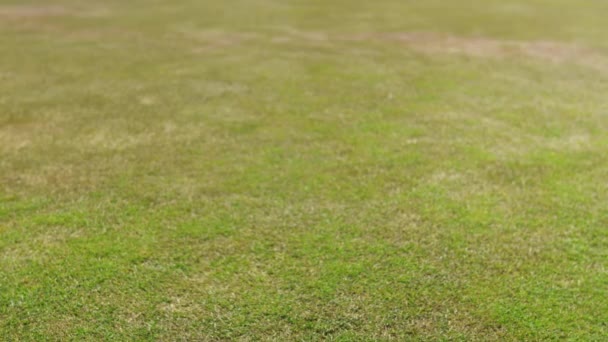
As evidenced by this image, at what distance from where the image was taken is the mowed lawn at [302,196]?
19.2 ft

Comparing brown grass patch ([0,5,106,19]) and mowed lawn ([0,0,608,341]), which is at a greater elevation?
brown grass patch ([0,5,106,19])

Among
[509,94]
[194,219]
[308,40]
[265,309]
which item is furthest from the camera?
[308,40]

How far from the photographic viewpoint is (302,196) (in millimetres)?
8281

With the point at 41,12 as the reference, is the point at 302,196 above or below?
below

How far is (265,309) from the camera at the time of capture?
5863 mm

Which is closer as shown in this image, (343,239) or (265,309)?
(265,309)

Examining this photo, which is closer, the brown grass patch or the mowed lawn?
the mowed lawn

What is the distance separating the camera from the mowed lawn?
5848 mm

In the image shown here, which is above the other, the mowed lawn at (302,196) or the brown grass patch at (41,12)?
the brown grass patch at (41,12)

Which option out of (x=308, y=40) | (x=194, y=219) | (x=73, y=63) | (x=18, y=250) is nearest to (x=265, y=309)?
(x=194, y=219)

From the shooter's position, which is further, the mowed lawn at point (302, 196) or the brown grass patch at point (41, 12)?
the brown grass patch at point (41, 12)

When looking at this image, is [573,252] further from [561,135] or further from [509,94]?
[509,94]

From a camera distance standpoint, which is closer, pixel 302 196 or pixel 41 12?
pixel 302 196

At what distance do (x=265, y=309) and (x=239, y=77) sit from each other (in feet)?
32.9
